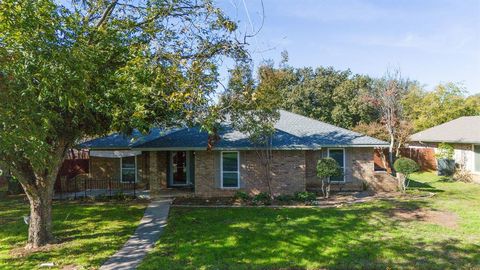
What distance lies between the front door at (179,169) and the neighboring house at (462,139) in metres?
17.5

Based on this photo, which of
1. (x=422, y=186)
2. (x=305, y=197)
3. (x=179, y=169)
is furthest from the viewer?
(x=422, y=186)

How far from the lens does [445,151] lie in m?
26.0

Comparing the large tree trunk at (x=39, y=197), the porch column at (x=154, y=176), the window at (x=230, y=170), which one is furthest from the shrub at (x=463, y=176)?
the large tree trunk at (x=39, y=197)

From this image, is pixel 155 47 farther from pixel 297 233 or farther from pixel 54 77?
pixel 297 233

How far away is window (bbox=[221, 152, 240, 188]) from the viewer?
17719mm

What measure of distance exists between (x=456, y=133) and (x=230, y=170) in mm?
18146


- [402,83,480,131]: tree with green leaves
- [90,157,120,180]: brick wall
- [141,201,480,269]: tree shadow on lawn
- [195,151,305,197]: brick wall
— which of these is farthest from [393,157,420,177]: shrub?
[402,83,480,131]: tree with green leaves

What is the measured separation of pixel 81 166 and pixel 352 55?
17.3 m

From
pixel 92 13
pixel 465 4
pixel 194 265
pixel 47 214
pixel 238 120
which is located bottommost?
pixel 194 265

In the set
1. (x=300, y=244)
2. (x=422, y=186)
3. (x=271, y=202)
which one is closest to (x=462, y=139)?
(x=422, y=186)

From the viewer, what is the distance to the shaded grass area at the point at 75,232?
896 cm

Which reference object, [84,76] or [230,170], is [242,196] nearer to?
[230,170]

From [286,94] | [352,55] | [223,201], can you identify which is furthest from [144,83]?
[286,94]

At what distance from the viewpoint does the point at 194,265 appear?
8.33 m
